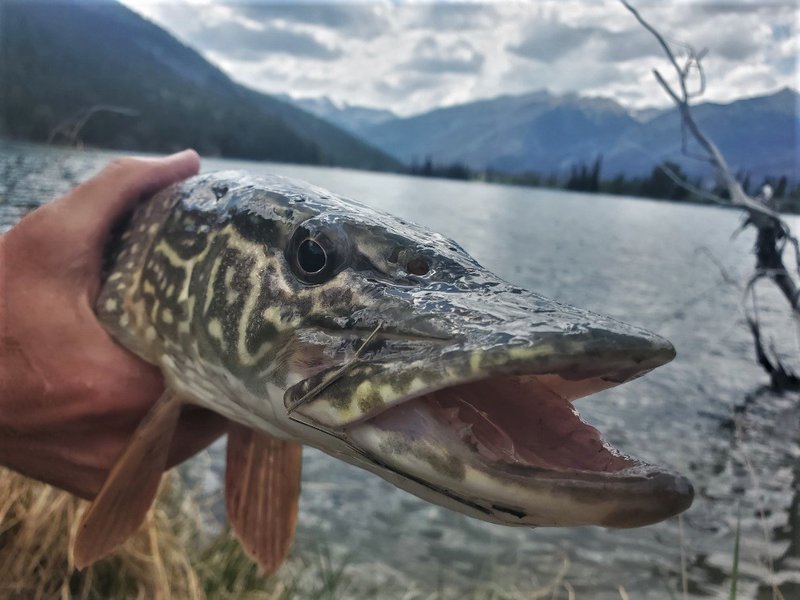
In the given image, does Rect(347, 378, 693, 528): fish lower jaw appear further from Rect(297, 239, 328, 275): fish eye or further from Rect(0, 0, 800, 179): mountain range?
Rect(0, 0, 800, 179): mountain range

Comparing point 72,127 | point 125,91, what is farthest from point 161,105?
point 72,127

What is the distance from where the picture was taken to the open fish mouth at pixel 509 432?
106 centimetres

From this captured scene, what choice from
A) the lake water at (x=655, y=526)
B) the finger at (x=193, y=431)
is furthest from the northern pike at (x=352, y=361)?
the lake water at (x=655, y=526)

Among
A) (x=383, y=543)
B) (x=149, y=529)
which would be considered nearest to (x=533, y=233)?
(x=383, y=543)

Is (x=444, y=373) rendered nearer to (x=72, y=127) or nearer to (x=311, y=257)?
(x=311, y=257)

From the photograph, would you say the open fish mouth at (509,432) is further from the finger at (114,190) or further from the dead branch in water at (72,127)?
the dead branch in water at (72,127)

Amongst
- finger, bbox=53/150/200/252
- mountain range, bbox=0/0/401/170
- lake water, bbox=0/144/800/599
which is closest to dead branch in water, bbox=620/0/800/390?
lake water, bbox=0/144/800/599

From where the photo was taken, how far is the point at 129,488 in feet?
6.91

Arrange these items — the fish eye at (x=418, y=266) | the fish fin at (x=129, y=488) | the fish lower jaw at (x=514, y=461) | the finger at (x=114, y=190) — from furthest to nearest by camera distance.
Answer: the finger at (x=114, y=190) < the fish fin at (x=129, y=488) < the fish eye at (x=418, y=266) < the fish lower jaw at (x=514, y=461)

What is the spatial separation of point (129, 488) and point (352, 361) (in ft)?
4.04

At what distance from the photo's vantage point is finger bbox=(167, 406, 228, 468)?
2.38 m

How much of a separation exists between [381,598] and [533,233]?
32.0m

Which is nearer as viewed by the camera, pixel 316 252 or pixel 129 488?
pixel 316 252

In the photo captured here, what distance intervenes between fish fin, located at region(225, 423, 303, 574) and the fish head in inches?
28.6
